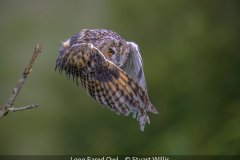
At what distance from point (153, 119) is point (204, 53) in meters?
1.08

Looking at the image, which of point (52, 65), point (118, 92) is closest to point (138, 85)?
point (118, 92)

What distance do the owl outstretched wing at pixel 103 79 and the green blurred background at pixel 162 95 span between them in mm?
1439

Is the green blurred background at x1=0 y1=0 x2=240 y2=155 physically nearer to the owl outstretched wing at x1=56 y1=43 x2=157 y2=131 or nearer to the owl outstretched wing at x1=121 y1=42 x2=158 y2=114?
the owl outstretched wing at x1=121 y1=42 x2=158 y2=114

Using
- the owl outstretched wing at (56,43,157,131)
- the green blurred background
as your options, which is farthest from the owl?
the green blurred background

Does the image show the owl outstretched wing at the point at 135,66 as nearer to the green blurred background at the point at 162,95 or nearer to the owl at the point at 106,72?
the owl at the point at 106,72

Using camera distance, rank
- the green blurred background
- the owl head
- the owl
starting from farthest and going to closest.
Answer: the green blurred background, the owl head, the owl

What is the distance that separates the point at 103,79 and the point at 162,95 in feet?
7.97

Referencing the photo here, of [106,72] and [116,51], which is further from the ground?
[116,51]

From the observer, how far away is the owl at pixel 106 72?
6.30 meters

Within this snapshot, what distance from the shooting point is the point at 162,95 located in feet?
28.9

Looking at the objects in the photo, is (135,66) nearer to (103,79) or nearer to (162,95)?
(103,79)

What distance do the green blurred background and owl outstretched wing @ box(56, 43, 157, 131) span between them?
4.72 ft

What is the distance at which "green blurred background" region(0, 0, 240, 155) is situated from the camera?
8.30 m

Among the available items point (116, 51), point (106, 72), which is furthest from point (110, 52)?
point (106, 72)
